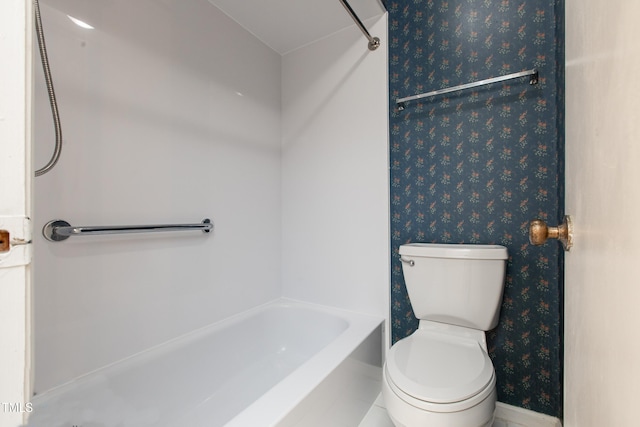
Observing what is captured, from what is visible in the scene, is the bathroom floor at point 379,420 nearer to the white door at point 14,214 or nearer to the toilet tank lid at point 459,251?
the toilet tank lid at point 459,251

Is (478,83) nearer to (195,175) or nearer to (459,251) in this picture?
(459,251)

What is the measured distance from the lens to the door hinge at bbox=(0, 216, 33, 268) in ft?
0.95

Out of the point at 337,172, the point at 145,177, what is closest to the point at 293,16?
the point at 337,172

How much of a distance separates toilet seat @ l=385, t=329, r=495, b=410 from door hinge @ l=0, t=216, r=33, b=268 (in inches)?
40.5

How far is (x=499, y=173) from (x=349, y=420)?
1.31 meters

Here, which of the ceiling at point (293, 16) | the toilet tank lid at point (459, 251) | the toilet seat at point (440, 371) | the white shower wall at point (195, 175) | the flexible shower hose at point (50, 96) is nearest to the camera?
the flexible shower hose at point (50, 96)

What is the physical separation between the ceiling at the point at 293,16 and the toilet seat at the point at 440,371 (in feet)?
5.75

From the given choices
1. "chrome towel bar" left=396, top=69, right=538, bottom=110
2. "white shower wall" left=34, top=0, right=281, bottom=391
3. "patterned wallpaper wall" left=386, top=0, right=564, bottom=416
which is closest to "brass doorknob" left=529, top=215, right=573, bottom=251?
"patterned wallpaper wall" left=386, top=0, right=564, bottom=416

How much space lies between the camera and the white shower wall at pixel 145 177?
0.99 metres

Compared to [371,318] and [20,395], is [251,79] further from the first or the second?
[20,395]

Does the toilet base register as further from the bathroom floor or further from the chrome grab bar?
the chrome grab bar

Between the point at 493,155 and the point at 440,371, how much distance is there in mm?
999

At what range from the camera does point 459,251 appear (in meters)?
1.25

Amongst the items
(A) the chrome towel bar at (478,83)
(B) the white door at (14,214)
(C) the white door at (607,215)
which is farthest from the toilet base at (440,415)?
(A) the chrome towel bar at (478,83)
